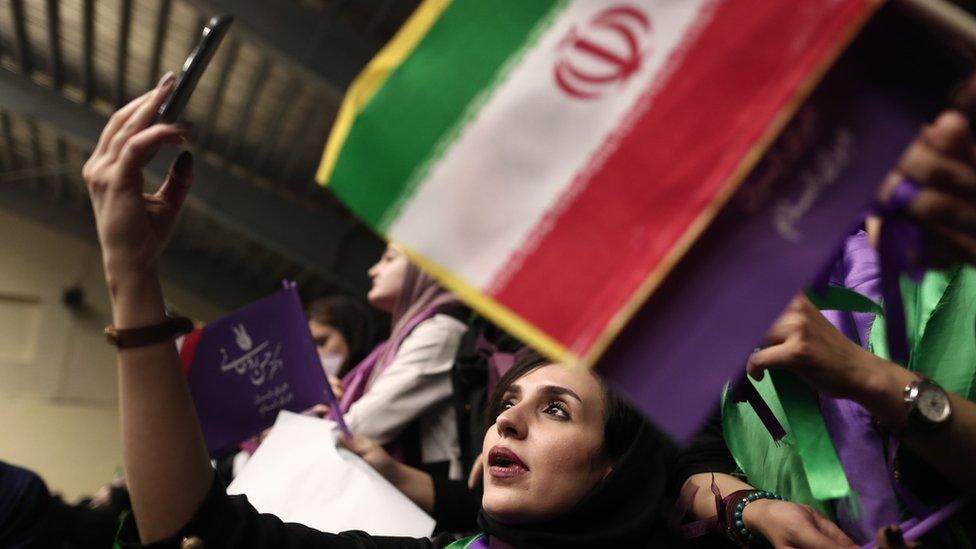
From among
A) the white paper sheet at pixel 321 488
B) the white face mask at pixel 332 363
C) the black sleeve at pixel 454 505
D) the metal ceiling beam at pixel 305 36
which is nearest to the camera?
the white paper sheet at pixel 321 488

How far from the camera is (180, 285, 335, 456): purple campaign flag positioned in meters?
2.08

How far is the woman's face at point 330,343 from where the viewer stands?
3002 millimetres

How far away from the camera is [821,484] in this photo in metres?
1.07

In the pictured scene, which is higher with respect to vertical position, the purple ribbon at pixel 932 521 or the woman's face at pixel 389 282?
the purple ribbon at pixel 932 521

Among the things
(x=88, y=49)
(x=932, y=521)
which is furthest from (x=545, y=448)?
(x=88, y=49)

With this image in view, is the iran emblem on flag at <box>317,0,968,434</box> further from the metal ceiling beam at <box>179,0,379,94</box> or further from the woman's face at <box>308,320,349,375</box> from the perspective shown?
the metal ceiling beam at <box>179,0,379,94</box>

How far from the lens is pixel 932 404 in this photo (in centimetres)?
101

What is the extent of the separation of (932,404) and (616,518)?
642 millimetres

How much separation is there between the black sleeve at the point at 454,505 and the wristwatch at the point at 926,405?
118cm

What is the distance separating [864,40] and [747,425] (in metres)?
0.74

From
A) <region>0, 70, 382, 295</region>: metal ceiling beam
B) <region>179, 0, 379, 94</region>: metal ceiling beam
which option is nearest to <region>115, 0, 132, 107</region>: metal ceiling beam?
<region>0, 70, 382, 295</region>: metal ceiling beam

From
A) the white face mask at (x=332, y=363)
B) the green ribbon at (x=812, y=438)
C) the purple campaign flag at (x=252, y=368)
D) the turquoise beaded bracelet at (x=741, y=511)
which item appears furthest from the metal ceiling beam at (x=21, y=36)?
the green ribbon at (x=812, y=438)

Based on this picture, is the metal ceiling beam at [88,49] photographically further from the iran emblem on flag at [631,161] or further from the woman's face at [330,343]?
the iran emblem on flag at [631,161]

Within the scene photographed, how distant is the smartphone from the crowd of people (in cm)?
1
